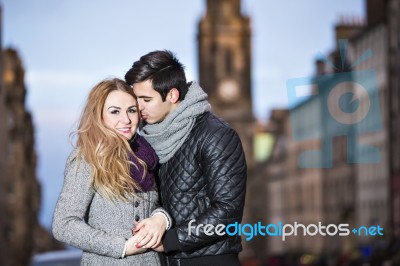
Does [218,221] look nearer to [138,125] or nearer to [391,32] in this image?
[138,125]

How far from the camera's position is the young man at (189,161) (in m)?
5.12

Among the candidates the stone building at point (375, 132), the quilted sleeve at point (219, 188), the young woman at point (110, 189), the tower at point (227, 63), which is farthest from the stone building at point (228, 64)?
the young woman at point (110, 189)

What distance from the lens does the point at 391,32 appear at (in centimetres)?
4862

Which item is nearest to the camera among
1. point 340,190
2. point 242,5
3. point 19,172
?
point 19,172

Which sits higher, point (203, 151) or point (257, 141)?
point (203, 151)

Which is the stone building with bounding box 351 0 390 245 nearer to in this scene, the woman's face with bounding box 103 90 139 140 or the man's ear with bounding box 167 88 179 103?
the man's ear with bounding box 167 88 179 103

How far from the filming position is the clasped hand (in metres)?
5.00

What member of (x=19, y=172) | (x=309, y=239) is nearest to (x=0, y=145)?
(x=19, y=172)

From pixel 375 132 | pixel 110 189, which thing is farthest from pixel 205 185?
pixel 375 132

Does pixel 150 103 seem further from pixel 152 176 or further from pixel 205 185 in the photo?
pixel 205 185

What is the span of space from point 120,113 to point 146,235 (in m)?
0.55

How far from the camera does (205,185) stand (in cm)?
528

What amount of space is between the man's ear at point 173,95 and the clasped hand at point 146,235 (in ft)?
1.86

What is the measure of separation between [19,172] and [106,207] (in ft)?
174
